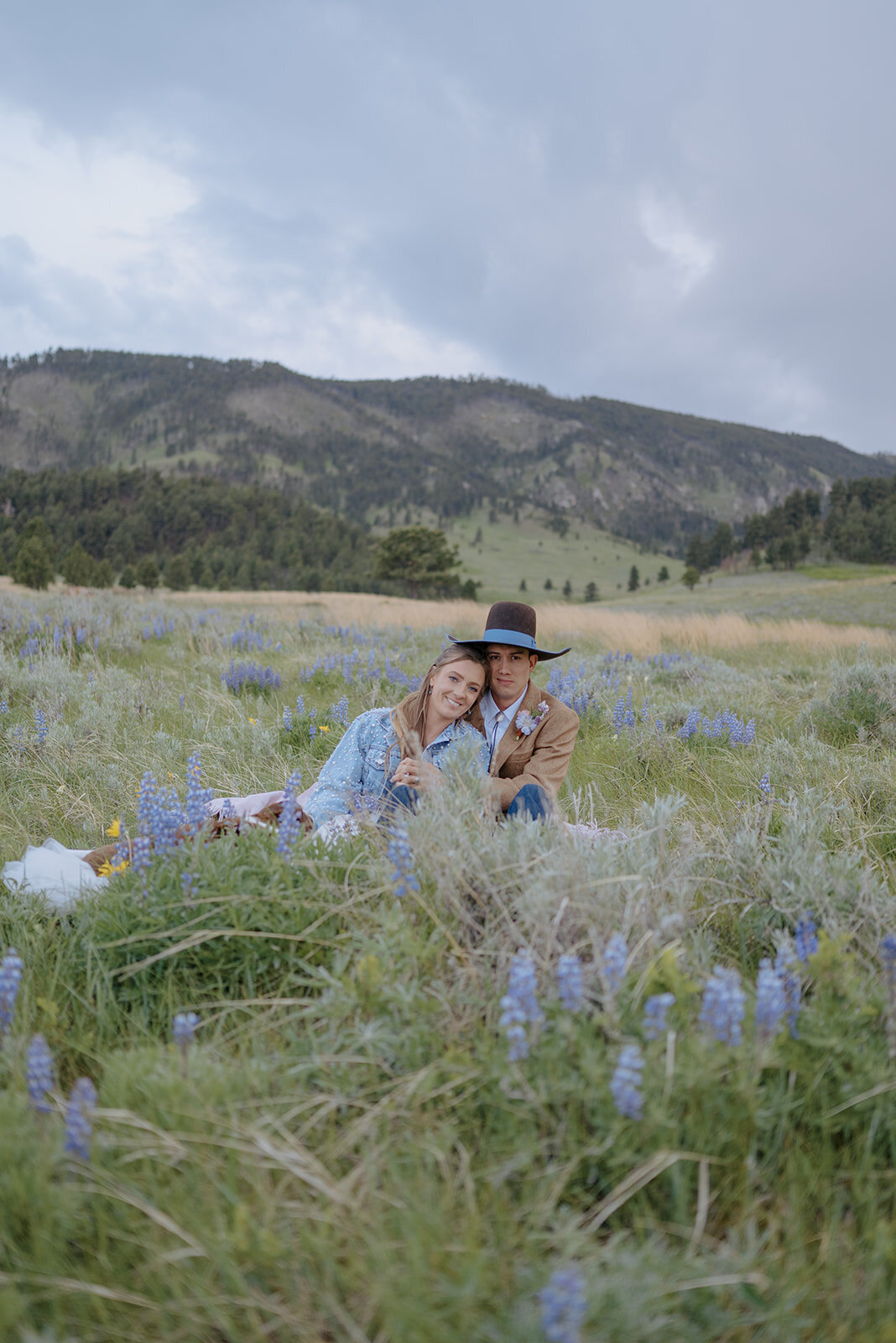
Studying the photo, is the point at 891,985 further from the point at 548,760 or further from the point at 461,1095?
the point at 548,760

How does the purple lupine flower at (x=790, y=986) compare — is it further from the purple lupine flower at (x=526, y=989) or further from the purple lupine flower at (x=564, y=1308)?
the purple lupine flower at (x=564, y=1308)

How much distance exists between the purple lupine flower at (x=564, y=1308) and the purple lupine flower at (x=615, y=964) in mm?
686

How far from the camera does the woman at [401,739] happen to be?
145 inches

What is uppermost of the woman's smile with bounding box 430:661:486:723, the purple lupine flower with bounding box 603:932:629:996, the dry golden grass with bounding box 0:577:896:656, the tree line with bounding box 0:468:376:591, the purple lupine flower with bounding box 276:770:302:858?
the tree line with bounding box 0:468:376:591

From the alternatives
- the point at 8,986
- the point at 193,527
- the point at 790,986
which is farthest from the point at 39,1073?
the point at 193,527

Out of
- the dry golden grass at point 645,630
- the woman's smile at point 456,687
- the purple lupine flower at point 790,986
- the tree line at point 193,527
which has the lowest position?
the purple lupine flower at point 790,986

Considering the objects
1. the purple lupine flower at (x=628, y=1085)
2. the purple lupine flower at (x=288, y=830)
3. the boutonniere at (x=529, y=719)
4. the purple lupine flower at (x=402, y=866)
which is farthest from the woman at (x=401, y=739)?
the purple lupine flower at (x=628, y=1085)

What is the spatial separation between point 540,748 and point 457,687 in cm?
64

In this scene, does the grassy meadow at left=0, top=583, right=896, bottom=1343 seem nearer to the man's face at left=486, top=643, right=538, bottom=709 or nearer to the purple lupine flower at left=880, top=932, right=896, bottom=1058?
the purple lupine flower at left=880, top=932, right=896, bottom=1058

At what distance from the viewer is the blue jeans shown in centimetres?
351

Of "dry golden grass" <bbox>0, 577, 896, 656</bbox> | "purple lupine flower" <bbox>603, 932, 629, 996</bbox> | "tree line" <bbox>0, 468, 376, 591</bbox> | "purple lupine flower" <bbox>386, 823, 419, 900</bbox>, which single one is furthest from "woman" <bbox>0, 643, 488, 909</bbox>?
"tree line" <bbox>0, 468, 376, 591</bbox>

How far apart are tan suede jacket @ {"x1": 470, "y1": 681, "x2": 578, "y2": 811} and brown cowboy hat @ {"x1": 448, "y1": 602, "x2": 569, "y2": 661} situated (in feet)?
1.05

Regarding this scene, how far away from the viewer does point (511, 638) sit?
3748 millimetres

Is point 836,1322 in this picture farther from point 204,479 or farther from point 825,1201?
point 204,479
